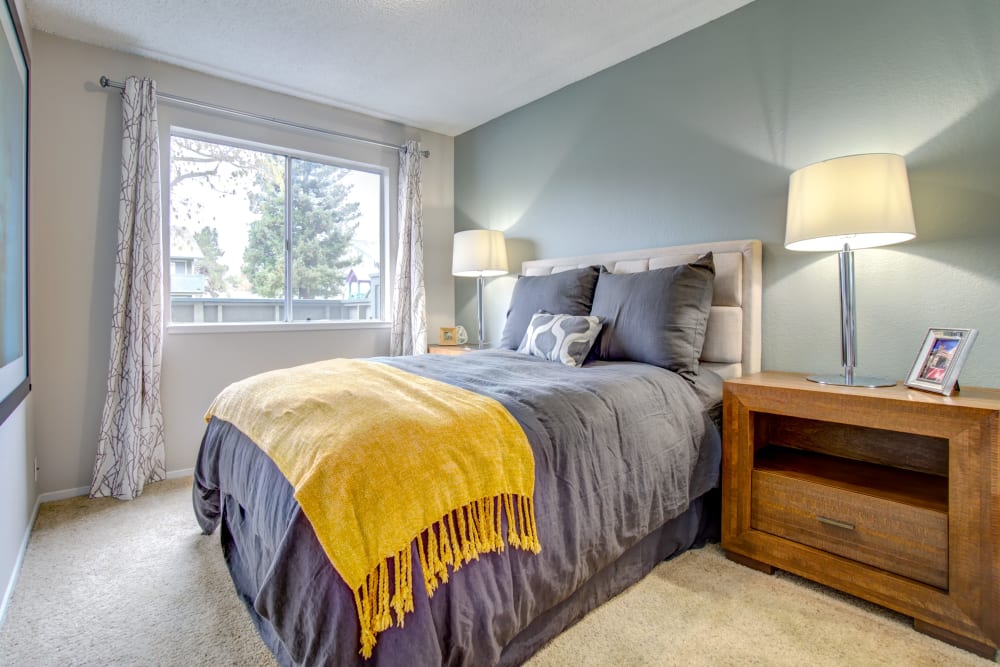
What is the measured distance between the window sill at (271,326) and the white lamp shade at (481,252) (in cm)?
85

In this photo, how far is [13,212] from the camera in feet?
6.01

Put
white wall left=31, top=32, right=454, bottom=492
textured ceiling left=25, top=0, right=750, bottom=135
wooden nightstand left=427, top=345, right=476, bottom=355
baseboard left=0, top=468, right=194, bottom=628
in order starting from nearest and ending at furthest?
baseboard left=0, top=468, right=194, bottom=628, textured ceiling left=25, top=0, right=750, bottom=135, white wall left=31, top=32, right=454, bottom=492, wooden nightstand left=427, top=345, right=476, bottom=355

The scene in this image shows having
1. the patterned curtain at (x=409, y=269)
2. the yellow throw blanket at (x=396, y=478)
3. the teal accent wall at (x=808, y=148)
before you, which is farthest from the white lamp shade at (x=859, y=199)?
the patterned curtain at (x=409, y=269)

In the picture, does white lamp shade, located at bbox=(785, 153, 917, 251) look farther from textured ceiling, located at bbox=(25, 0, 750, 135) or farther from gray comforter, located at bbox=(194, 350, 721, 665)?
textured ceiling, located at bbox=(25, 0, 750, 135)

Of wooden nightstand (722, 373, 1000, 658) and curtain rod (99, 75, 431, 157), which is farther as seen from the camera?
curtain rod (99, 75, 431, 157)

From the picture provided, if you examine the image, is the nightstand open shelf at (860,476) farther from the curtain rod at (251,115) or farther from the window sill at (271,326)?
the curtain rod at (251,115)

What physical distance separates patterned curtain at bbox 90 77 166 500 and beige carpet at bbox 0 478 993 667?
68cm

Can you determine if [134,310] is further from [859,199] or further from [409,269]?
[859,199]

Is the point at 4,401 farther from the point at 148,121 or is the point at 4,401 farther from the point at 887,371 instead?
the point at 887,371

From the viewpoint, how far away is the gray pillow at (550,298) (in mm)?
2568

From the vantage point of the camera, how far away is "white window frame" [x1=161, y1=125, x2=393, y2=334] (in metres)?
2.89

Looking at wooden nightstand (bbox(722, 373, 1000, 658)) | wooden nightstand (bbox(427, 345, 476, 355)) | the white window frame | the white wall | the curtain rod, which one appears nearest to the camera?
wooden nightstand (bbox(722, 373, 1000, 658))

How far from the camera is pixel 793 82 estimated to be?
7.09 feet

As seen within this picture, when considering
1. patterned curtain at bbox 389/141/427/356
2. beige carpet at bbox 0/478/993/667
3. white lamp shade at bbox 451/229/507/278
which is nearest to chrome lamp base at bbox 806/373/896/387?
beige carpet at bbox 0/478/993/667
